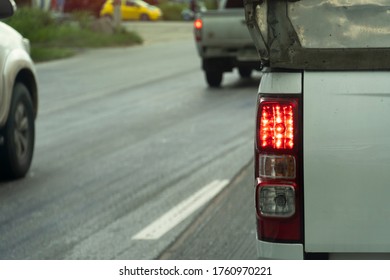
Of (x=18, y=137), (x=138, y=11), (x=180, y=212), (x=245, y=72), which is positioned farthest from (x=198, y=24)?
(x=138, y=11)

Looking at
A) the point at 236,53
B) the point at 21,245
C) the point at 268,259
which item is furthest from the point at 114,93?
the point at 268,259

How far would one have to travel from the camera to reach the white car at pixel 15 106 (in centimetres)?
994

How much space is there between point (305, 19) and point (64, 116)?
12533mm

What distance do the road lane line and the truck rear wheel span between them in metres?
10.8

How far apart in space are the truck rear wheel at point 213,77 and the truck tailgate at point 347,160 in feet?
55.4

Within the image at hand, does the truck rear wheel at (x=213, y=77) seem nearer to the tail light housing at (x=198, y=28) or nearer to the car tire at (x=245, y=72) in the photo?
the tail light housing at (x=198, y=28)

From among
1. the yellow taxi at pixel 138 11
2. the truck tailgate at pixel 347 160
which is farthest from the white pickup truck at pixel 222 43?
the yellow taxi at pixel 138 11

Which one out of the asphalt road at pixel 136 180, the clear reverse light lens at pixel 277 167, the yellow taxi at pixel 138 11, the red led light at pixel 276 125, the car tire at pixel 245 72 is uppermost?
the red led light at pixel 276 125

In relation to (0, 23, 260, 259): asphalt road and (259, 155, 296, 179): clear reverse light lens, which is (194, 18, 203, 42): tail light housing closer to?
(0, 23, 260, 259): asphalt road

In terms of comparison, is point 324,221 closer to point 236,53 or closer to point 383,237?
point 383,237

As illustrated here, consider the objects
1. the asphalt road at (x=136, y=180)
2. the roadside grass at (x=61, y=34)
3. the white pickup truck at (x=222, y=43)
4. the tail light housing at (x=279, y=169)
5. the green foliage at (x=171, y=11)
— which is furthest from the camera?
the green foliage at (x=171, y=11)

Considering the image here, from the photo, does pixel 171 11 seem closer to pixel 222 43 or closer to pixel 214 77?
pixel 214 77

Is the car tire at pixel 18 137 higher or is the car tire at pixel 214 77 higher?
the car tire at pixel 18 137

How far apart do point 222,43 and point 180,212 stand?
12.2 m
